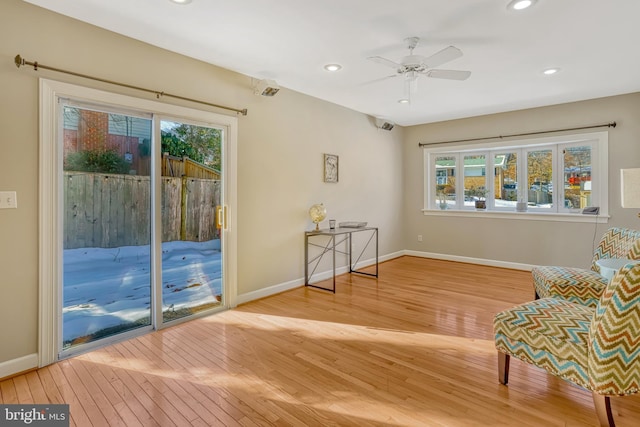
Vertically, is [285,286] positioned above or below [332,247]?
below

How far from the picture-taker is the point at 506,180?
5602 millimetres

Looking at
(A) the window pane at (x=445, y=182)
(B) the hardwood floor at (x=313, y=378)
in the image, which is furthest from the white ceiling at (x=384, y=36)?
(B) the hardwood floor at (x=313, y=378)

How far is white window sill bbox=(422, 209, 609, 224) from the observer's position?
4711mm

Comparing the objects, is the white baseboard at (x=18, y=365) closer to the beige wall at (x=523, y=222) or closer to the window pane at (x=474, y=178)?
the beige wall at (x=523, y=222)

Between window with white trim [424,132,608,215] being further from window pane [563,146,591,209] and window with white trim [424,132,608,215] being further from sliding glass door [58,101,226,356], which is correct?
sliding glass door [58,101,226,356]

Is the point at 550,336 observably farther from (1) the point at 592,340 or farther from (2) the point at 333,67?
(2) the point at 333,67

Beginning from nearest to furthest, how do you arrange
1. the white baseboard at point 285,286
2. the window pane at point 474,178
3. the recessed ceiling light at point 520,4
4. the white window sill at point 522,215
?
the recessed ceiling light at point 520,4, the white baseboard at point 285,286, the white window sill at point 522,215, the window pane at point 474,178

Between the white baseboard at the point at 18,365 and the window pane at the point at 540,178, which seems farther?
the window pane at the point at 540,178

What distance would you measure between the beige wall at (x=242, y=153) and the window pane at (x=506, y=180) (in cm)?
169

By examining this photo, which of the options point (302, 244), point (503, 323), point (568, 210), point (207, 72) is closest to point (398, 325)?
point (503, 323)

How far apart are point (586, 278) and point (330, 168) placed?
3.16 m

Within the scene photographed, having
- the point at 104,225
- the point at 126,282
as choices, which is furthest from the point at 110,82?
the point at 126,282

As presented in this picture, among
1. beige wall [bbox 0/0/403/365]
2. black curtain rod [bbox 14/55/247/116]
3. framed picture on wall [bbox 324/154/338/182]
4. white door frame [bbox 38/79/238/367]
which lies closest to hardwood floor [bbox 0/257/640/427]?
white door frame [bbox 38/79/238/367]

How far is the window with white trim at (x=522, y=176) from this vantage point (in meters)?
4.80
